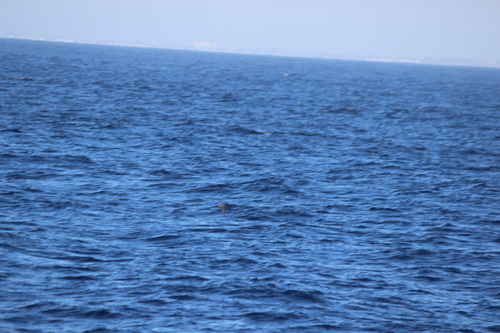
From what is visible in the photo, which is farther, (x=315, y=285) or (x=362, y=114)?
(x=362, y=114)

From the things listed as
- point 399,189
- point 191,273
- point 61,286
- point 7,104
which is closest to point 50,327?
point 61,286

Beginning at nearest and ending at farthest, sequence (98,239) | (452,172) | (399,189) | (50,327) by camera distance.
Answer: (50,327), (98,239), (399,189), (452,172)

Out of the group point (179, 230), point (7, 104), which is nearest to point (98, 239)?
point (179, 230)

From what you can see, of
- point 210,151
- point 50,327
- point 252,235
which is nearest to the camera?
point 50,327

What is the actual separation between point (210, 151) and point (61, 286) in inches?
855

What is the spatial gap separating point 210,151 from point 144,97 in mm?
30771

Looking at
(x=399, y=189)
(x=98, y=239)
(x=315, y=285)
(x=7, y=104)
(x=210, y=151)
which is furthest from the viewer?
(x=7, y=104)

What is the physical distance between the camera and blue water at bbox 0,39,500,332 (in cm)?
1487

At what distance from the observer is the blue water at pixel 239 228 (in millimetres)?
14867

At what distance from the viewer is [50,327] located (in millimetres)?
13391

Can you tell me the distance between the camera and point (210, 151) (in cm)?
3662

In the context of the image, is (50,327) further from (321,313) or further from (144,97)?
(144,97)

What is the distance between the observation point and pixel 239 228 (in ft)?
71.3

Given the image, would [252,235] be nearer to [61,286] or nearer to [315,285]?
[315,285]
